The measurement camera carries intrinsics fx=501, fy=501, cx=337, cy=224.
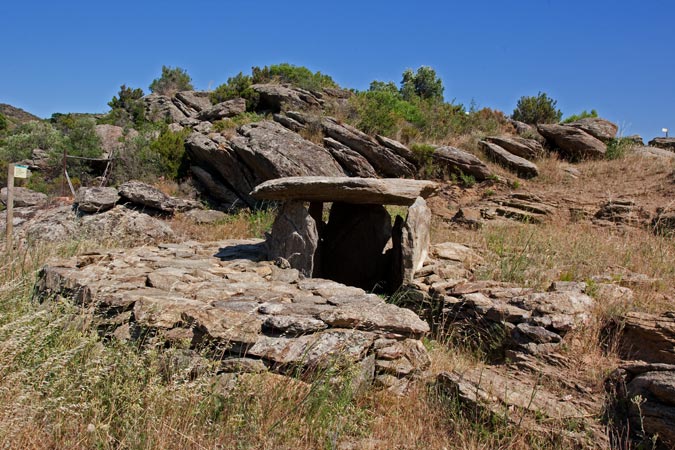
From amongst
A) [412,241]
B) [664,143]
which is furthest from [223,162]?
[664,143]

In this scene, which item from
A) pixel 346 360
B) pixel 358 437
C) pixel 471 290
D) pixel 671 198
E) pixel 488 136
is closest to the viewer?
pixel 358 437

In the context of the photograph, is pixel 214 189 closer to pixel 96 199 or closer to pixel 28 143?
pixel 96 199

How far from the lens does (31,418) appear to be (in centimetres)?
262

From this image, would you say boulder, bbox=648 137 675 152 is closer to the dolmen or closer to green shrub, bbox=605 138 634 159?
green shrub, bbox=605 138 634 159

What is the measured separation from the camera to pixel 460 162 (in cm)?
1314

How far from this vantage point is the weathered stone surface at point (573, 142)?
1373cm

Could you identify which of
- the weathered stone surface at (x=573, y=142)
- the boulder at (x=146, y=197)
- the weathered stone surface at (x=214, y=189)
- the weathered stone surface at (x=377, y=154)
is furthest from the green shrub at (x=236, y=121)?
the weathered stone surface at (x=573, y=142)

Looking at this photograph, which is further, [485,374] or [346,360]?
[485,374]

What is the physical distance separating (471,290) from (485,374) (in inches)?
58.4

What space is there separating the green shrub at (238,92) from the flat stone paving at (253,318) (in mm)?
12443

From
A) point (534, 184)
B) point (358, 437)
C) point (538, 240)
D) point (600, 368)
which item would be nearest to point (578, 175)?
point (534, 184)

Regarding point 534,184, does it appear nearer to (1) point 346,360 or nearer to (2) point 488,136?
(2) point 488,136

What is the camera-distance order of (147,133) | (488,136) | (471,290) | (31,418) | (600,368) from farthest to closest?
1. (147,133)
2. (488,136)
3. (471,290)
4. (600,368)
5. (31,418)

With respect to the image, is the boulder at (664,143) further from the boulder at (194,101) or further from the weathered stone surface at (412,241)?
the boulder at (194,101)
